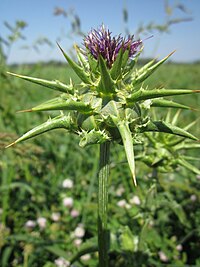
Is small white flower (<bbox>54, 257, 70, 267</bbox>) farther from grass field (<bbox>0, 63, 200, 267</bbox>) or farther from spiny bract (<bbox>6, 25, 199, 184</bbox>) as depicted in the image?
spiny bract (<bbox>6, 25, 199, 184</bbox>)

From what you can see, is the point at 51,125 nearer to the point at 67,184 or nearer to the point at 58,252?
the point at 58,252

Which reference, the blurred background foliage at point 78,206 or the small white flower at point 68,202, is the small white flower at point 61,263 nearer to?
the blurred background foliage at point 78,206

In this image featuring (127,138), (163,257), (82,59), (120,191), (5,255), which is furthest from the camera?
(120,191)

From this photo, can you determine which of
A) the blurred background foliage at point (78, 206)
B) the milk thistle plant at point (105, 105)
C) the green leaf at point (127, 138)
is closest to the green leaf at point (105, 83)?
the milk thistle plant at point (105, 105)

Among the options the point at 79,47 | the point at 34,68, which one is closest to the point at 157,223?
the point at 79,47

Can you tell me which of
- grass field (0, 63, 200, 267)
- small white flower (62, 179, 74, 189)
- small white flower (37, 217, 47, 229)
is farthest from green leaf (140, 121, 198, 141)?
small white flower (62, 179, 74, 189)

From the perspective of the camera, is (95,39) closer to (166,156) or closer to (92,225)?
(166,156)

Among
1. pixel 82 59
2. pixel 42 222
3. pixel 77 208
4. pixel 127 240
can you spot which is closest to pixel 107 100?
pixel 82 59
